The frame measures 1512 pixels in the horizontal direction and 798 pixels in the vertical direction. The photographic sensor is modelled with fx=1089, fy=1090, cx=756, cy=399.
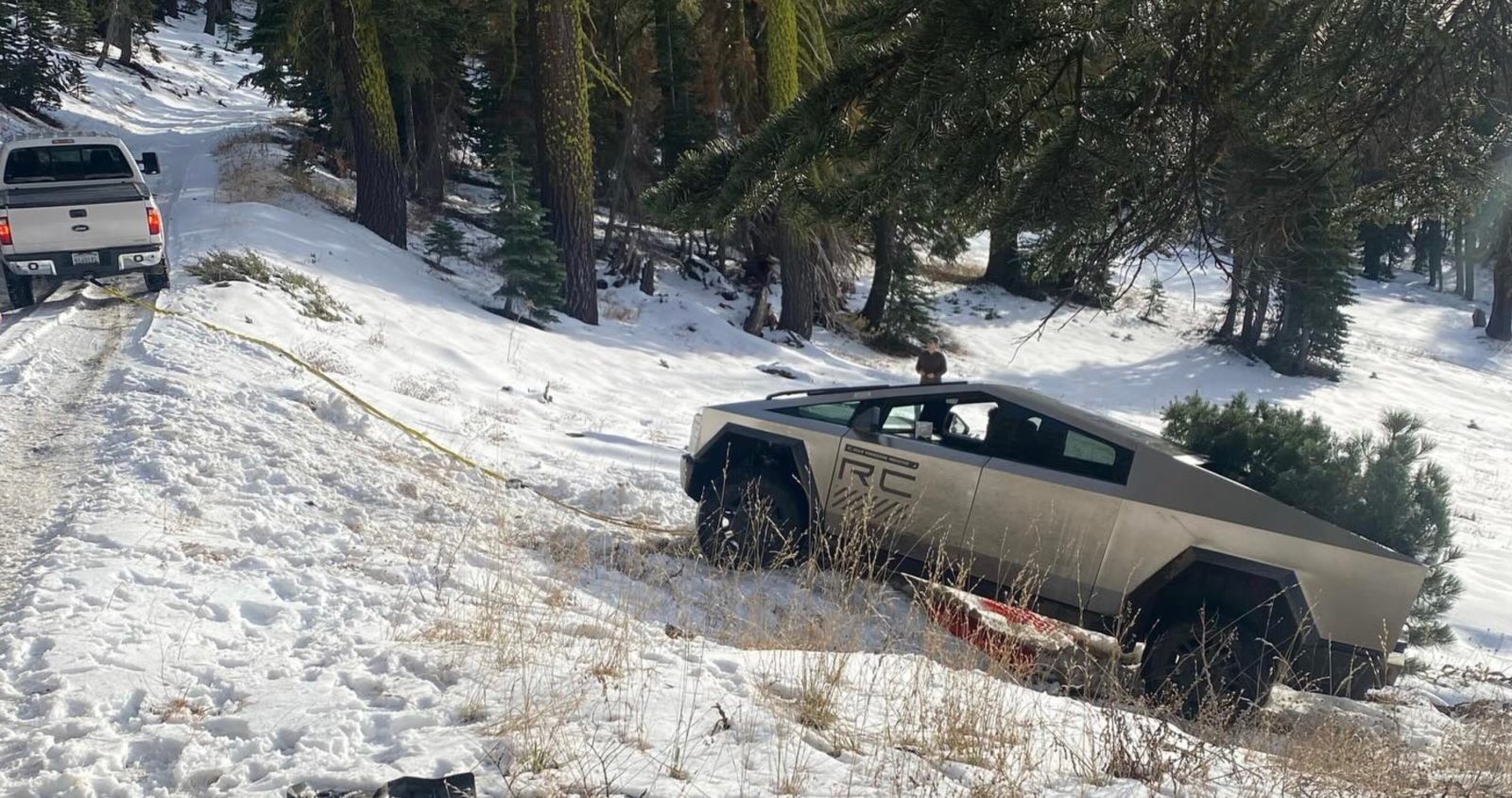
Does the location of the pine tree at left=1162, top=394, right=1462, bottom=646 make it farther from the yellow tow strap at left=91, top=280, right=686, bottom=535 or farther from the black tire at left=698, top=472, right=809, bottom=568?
the yellow tow strap at left=91, top=280, right=686, bottom=535

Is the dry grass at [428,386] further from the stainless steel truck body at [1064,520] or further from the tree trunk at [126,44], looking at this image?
the tree trunk at [126,44]

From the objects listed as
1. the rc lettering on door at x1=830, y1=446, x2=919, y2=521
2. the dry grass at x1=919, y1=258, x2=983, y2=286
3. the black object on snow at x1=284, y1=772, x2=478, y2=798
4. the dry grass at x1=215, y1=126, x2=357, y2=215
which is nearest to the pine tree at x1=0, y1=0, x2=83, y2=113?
the dry grass at x1=215, y1=126, x2=357, y2=215

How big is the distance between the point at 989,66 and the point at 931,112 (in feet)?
0.92

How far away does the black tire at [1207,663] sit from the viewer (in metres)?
6.00

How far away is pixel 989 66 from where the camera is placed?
13.8 ft

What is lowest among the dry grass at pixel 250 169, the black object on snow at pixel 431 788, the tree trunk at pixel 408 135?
the black object on snow at pixel 431 788

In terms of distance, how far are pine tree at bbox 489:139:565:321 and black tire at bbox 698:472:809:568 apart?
11.1 m

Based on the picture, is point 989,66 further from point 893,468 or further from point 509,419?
point 509,419

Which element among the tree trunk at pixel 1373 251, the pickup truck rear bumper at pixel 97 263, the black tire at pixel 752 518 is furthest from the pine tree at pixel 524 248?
the tree trunk at pixel 1373 251

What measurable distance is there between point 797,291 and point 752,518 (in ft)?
56.3

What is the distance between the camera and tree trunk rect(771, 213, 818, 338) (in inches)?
950

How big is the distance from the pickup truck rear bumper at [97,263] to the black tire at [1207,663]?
13003mm

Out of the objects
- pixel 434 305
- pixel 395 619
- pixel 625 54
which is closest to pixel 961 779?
pixel 395 619

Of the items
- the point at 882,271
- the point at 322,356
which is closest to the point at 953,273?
the point at 882,271
